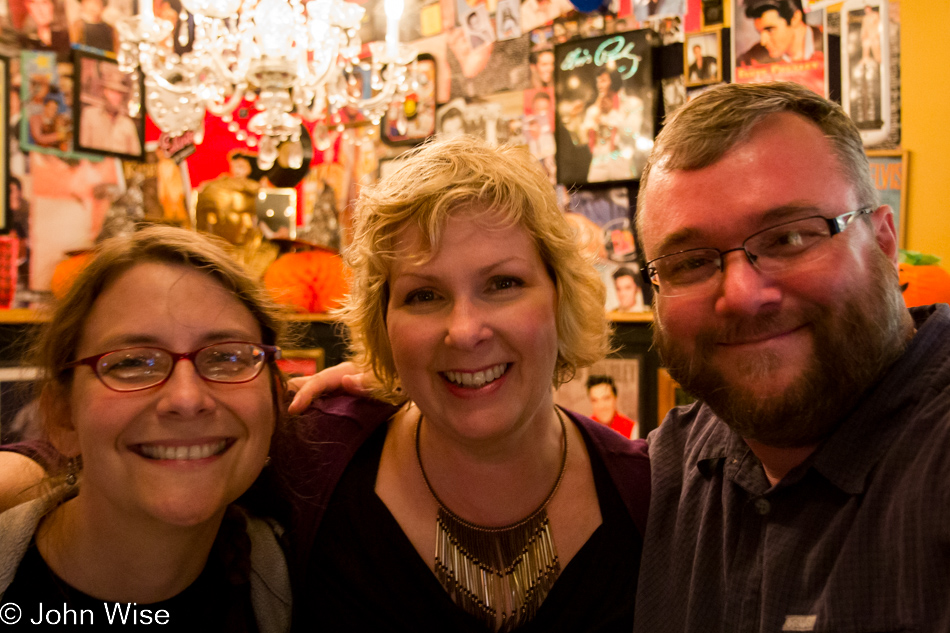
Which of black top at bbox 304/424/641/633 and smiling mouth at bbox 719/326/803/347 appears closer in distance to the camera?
smiling mouth at bbox 719/326/803/347

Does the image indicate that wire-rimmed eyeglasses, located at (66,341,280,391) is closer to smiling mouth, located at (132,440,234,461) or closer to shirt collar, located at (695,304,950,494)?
smiling mouth, located at (132,440,234,461)

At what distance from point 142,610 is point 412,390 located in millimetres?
642

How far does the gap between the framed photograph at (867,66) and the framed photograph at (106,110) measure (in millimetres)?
3330

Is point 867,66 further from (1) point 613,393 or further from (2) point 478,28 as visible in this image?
(2) point 478,28

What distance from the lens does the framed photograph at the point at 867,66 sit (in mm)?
2990

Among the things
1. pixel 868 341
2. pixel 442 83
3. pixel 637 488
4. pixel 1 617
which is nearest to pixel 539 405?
pixel 637 488

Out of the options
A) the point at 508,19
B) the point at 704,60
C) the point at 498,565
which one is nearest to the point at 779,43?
the point at 704,60

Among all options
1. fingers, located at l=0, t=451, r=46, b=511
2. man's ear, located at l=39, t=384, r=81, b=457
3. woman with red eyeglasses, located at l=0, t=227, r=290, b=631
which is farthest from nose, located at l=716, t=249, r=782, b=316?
fingers, located at l=0, t=451, r=46, b=511

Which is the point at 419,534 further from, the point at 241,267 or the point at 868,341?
the point at 868,341

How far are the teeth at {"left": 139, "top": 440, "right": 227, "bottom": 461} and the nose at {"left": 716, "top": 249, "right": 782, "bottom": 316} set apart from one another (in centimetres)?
94

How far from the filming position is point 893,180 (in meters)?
3.00

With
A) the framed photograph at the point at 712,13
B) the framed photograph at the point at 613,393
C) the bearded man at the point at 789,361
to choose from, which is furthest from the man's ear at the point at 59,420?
the framed photograph at the point at 712,13

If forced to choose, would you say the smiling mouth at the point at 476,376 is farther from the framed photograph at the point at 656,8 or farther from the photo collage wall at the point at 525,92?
the framed photograph at the point at 656,8

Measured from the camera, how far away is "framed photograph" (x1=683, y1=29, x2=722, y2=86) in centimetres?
321
